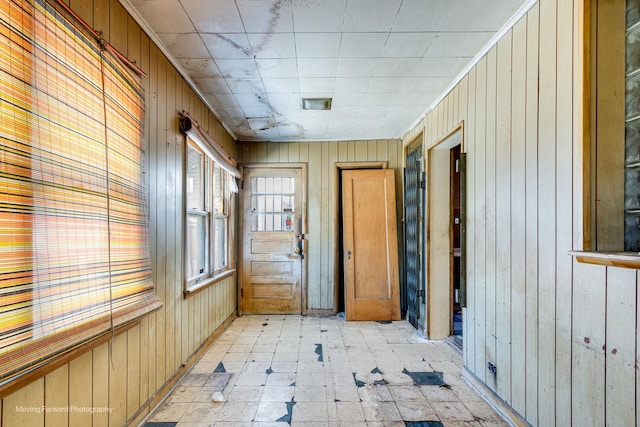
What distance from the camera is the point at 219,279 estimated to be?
137 inches

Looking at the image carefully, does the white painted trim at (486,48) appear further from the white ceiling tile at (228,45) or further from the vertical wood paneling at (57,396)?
the vertical wood paneling at (57,396)

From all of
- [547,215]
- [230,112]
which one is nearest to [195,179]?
[230,112]

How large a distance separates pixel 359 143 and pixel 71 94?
11.9 feet

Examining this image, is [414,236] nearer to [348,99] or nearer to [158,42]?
[348,99]

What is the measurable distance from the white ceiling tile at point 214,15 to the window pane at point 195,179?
1107mm

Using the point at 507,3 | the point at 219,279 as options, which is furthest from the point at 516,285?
the point at 219,279

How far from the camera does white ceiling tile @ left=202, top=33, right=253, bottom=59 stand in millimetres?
2059

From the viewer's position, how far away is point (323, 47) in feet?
7.13

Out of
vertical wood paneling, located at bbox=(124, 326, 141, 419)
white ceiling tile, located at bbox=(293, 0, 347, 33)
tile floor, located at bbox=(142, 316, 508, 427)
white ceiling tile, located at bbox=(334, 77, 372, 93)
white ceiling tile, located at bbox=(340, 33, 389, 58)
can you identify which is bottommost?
tile floor, located at bbox=(142, 316, 508, 427)

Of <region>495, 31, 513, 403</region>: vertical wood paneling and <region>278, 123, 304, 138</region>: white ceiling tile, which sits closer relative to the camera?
<region>495, 31, 513, 403</region>: vertical wood paneling

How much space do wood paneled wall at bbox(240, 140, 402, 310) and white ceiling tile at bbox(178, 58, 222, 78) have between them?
199 centimetres

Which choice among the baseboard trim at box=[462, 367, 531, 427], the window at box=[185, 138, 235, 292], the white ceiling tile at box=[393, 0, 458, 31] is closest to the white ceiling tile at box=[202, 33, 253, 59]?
the window at box=[185, 138, 235, 292]

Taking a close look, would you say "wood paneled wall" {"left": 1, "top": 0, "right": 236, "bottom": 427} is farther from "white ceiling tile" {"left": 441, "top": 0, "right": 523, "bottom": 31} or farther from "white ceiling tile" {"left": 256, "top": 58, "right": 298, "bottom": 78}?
"white ceiling tile" {"left": 441, "top": 0, "right": 523, "bottom": 31}

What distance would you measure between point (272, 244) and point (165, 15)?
10.2 ft
